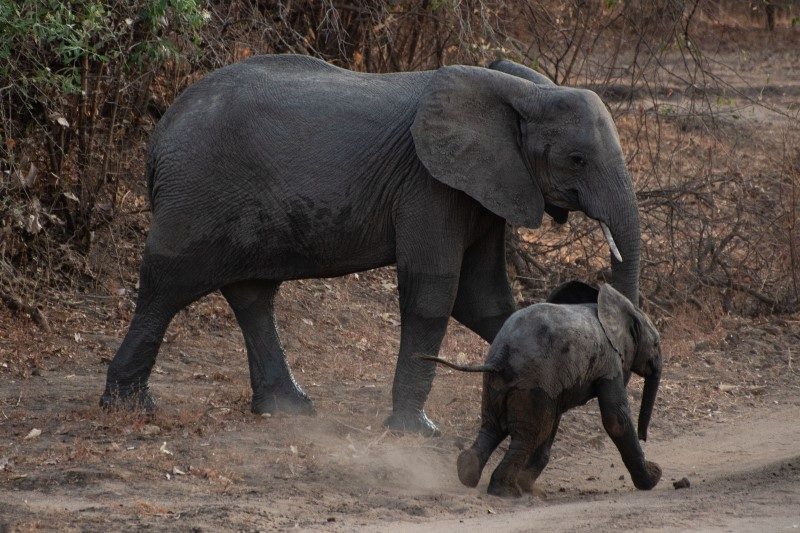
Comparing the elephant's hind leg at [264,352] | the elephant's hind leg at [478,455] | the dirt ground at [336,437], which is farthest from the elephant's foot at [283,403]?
the elephant's hind leg at [478,455]

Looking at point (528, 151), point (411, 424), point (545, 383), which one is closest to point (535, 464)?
point (545, 383)

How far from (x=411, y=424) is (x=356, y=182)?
145cm

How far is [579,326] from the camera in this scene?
670 centimetres

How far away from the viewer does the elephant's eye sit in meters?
7.46

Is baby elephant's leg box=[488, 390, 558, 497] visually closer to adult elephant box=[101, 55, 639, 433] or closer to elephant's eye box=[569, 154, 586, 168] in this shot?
adult elephant box=[101, 55, 639, 433]

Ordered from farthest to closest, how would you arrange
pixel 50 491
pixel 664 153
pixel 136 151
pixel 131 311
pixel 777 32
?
pixel 777 32
pixel 664 153
pixel 136 151
pixel 131 311
pixel 50 491

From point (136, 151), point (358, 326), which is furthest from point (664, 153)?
point (136, 151)

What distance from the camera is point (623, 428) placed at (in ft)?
22.4

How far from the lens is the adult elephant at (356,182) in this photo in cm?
761

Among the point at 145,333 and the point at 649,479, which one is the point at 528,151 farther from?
the point at 145,333

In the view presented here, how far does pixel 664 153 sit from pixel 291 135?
830cm

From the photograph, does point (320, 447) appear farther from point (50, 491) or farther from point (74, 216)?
point (74, 216)

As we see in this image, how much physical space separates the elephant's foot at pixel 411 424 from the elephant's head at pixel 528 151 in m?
1.30

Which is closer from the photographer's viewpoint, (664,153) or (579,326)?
(579,326)
